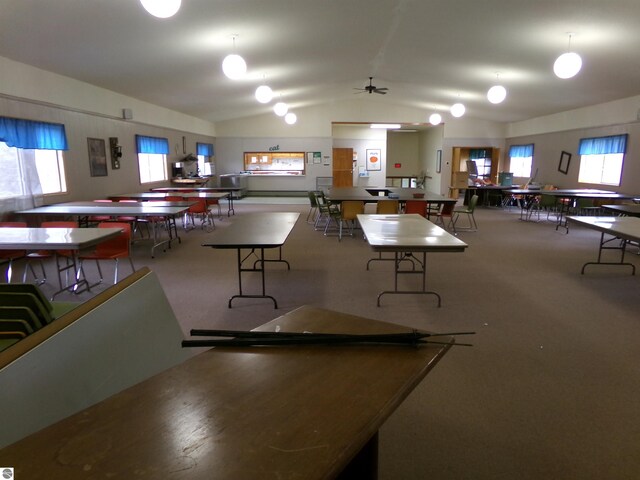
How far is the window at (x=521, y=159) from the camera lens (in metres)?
12.1

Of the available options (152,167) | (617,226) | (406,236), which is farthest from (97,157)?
(617,226)

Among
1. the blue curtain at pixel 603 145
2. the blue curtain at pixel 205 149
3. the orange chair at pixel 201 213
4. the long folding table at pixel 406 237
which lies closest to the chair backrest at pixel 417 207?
the long folding table at pixel 406 237

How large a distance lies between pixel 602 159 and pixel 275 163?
31.0ft

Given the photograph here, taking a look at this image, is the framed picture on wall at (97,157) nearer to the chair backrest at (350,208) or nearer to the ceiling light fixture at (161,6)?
the chair backrest at (350,208)

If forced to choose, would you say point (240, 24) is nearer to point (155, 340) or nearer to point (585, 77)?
point (155, 340)

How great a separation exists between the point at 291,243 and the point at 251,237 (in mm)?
2862

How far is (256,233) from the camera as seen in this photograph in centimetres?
357

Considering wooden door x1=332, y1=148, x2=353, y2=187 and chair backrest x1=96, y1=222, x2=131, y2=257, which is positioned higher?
wooden door x1=332, y1=148, x2=353, y2=187

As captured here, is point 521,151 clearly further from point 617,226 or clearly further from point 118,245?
point 118,245

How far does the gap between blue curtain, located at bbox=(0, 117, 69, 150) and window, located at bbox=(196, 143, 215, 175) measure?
19.2 ft

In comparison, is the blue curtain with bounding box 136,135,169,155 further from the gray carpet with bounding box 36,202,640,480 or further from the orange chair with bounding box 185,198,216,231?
the gray carpet with bounding box 36,202,640,480

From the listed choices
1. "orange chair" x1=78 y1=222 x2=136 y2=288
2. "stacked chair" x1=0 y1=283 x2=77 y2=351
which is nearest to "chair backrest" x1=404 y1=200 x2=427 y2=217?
"orange chair" x1=78 y1=222 x2=136 y2=288

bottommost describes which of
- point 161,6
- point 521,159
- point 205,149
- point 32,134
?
point 521,159

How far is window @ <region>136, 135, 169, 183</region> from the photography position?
8.63 m
